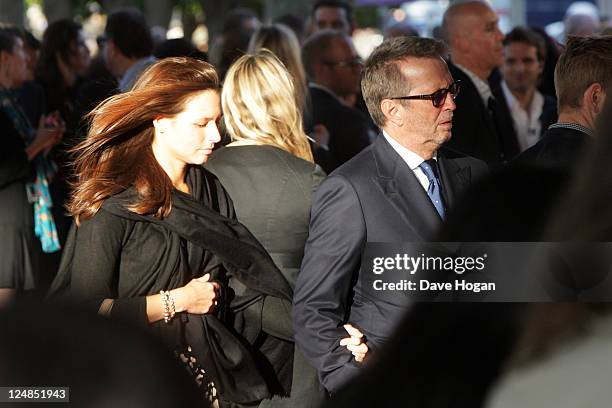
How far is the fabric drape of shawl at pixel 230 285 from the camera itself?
136 inches

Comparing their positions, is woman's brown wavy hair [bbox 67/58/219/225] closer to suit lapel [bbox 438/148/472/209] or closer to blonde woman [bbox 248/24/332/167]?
suit lapel [bbox 438/148/472/209]

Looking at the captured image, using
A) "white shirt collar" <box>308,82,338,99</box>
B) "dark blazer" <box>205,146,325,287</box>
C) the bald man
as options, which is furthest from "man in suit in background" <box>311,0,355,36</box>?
"dark blazer" <box>205,146,325,287</box>

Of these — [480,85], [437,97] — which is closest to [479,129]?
[480,85]

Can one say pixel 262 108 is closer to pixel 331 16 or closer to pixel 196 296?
pixel 196 296

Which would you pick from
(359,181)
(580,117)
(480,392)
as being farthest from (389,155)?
(480,392)

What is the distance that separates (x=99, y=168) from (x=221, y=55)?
3430mm

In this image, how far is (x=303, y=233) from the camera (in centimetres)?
412

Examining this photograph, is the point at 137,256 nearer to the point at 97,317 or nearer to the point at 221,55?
the point at 97,317

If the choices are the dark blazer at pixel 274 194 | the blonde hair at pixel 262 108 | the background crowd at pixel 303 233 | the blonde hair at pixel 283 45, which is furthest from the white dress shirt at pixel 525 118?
the dark blazer at pixel 274 194

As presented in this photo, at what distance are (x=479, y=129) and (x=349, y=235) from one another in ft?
7.23

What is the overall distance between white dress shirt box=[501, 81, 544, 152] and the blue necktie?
2411mm

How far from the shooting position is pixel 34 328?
0.98 m

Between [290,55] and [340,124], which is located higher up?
[290,55]

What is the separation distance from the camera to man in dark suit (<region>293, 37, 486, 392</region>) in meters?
3.25
